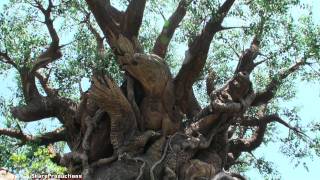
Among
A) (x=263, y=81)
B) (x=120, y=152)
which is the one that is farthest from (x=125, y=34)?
(x=263, y=81)

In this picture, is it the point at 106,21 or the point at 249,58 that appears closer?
the point at 106,21

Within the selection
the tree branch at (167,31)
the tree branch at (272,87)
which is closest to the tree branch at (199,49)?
the tree branch at (167,31)

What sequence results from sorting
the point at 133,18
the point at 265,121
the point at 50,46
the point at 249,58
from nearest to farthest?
the point at 133,18, the point at 50,46, the point at 249,58, the point at 265,121

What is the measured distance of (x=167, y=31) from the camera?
31.9 ft

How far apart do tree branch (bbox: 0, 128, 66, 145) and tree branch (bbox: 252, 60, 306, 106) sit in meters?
3.45

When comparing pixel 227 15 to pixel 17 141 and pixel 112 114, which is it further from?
pixel 17 141

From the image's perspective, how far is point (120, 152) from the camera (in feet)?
25.3

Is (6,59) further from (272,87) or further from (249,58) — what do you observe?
(272,87)

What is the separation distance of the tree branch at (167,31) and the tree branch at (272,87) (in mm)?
1870

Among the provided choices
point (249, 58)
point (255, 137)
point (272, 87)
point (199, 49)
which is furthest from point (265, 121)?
point (199, 49)

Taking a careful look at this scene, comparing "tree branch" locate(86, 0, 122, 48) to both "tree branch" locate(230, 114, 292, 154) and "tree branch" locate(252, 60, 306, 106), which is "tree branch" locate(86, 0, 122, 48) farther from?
"tree branch" locate(230, 114, 292, 154)

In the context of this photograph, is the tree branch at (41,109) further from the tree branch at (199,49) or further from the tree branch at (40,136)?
the tree branch at (199,49)

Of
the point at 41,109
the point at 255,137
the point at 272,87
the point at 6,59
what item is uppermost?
the point at 6,59

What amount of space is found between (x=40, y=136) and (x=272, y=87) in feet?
13.5
